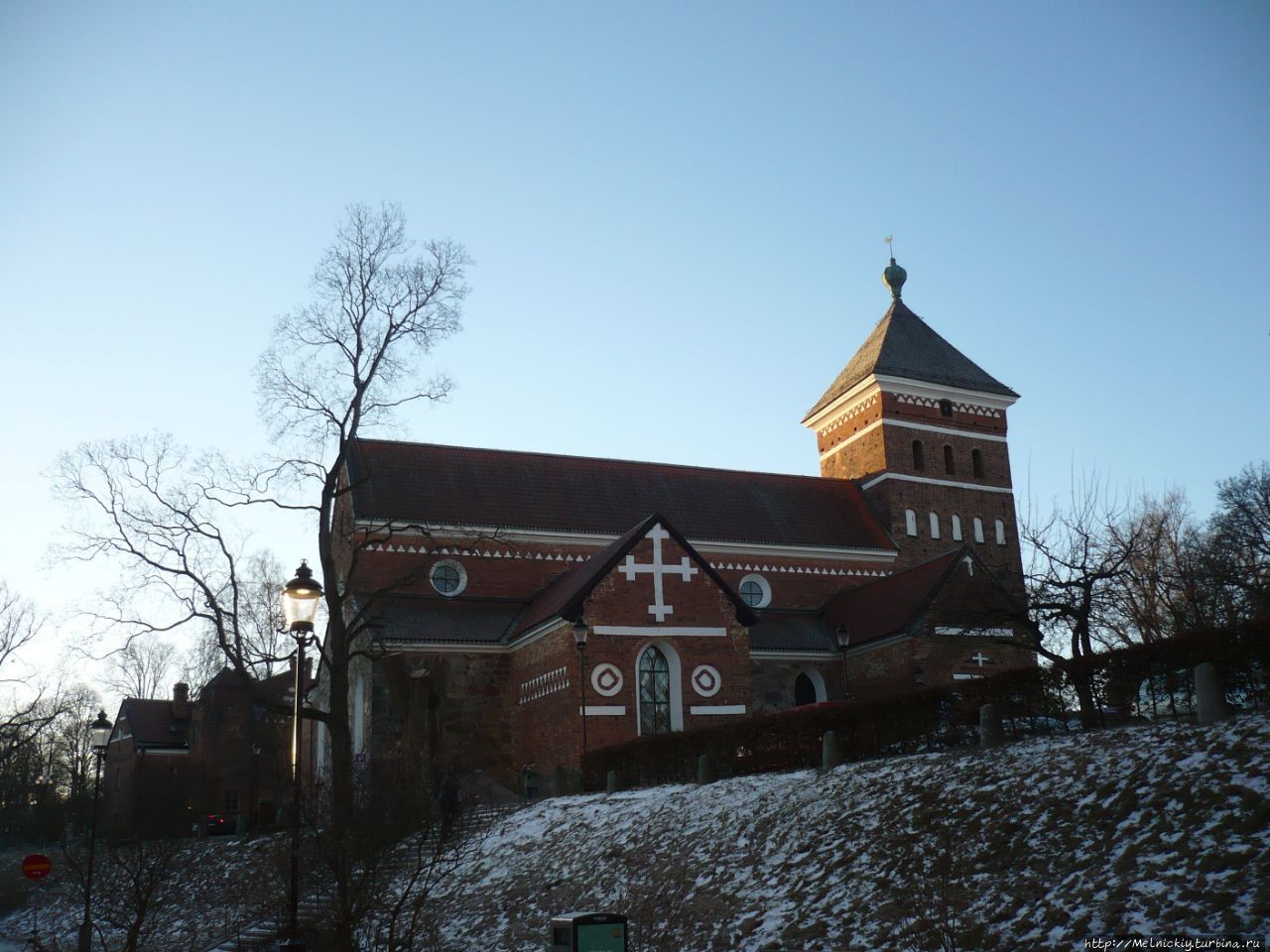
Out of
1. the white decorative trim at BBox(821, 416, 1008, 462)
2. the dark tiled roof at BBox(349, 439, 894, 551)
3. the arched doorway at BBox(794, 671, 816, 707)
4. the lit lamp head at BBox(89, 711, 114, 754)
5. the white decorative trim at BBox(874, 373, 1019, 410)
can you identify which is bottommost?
the lit lamp head at BBox(89, 711, 114, 754)

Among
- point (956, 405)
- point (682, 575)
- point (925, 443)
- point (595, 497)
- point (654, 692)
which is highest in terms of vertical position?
point (956, 405)

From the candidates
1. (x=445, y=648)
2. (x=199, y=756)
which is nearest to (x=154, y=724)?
(x=199, y=756)

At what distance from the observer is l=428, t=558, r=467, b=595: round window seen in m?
35.3

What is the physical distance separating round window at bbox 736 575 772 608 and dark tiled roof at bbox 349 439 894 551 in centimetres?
130

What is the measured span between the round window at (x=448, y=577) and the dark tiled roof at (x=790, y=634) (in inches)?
356

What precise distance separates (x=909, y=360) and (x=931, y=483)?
507cm

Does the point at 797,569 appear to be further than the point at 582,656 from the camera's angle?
Yes

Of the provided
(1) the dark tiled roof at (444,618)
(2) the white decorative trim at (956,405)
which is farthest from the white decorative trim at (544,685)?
(2) the white decorative trim at (956,405)

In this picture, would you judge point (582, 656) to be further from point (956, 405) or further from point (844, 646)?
point (956, 405)

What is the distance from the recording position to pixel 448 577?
117ft

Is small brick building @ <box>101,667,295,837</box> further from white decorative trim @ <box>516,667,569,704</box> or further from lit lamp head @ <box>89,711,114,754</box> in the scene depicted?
lit lamp head @ <box>89,711,114,754</box>

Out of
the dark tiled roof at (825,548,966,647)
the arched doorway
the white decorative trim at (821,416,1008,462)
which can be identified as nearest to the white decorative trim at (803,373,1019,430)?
the white decorative trim at (821,416,1008,462)

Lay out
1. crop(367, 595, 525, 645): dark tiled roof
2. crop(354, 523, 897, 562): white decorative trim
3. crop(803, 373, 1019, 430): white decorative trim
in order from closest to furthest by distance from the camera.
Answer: crop(367, 595, 525, 645): dark tiled roof < crop(354, 523, 897, 562): white decorative trim < crop(803, 373, 1019, 430): white decorative trim

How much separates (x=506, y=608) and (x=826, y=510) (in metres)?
13.1
